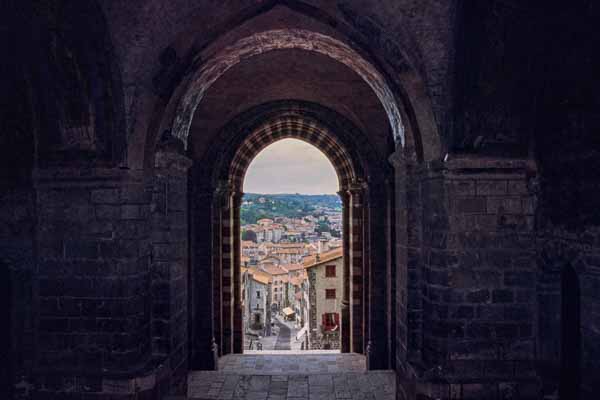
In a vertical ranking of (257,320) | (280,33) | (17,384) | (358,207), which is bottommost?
(257,320)

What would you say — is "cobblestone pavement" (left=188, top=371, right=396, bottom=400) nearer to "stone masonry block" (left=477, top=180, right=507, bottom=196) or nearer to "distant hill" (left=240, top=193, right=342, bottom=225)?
"stone masonry block" (left=477, top=180, right=507, bottom=196)

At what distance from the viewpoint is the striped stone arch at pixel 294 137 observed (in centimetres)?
1004

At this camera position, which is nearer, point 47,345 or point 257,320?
point 47,345

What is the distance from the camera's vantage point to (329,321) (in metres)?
23.2

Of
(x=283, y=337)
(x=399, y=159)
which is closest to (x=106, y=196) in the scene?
(x=399, y=159)

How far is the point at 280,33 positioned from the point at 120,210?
301 centimetres

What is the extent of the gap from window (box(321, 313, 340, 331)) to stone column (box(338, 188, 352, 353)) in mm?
12779

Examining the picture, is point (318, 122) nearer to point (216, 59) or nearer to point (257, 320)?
point (216, 59)

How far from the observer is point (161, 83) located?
5.07 meters

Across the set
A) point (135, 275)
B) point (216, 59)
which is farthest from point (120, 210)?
point (216, 59)

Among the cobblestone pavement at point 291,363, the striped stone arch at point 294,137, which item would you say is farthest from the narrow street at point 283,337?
the striped stone arch at point 294,137

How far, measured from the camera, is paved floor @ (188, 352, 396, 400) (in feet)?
23.5

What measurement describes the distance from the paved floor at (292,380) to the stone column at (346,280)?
2.71ft

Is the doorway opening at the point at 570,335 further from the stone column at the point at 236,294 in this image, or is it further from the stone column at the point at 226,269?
the stone column at the point at 236,294
